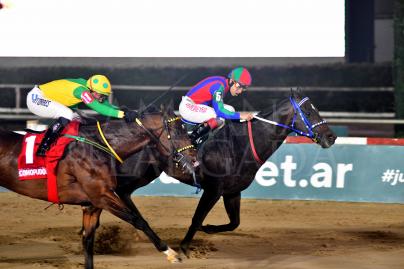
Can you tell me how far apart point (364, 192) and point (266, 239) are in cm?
292

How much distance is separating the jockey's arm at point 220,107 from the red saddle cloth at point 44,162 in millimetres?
1670

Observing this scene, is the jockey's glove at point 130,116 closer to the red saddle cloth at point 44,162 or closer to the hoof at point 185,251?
the red saddle cloth at point 44,162

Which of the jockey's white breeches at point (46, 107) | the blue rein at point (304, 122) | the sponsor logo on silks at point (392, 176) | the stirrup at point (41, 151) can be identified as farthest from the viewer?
the sponsor logo on silks at point (392, 176)

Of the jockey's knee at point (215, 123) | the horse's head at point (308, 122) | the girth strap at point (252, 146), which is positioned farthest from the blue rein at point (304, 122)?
the jockey's knee at point (215, 123)

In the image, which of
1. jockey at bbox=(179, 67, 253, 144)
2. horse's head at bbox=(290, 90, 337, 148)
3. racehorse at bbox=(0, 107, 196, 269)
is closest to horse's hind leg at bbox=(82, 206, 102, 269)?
racehorse at bbox=(0, 107, 196, 269)

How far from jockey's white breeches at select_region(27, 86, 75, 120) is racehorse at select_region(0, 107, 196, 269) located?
314 millimetres

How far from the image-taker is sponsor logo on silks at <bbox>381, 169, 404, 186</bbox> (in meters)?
11.9

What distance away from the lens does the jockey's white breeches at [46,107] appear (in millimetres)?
7875

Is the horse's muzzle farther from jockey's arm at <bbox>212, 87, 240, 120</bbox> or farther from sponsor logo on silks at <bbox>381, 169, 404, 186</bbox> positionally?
sponsor logo on silks at <bbox>381, 169, 404, 186</bbox>


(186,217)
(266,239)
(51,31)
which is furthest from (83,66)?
(266,239)

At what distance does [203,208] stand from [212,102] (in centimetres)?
121

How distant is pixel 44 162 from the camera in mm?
7531

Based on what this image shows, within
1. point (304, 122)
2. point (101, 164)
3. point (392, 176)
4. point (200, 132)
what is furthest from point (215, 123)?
point (392, 176)

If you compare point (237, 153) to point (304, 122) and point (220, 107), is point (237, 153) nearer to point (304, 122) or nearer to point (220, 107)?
point (220, 107)
